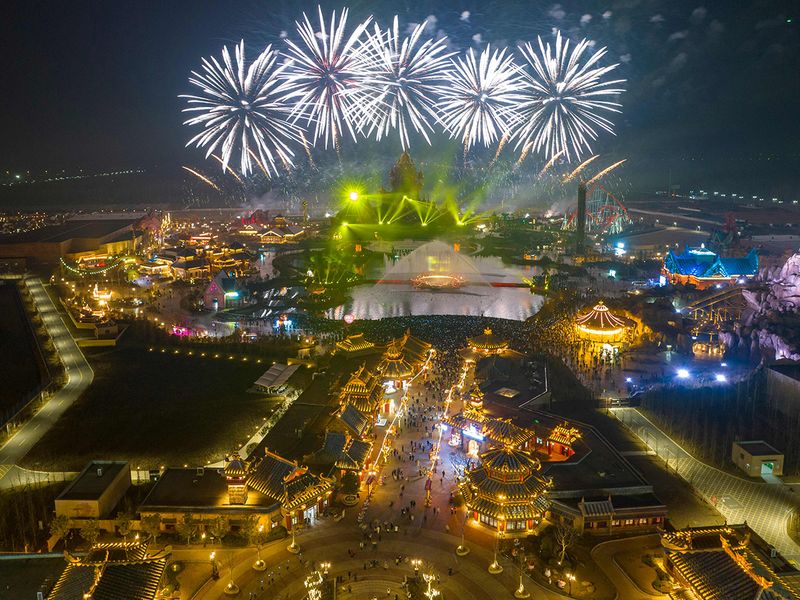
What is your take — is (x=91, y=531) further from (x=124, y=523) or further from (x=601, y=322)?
(x=601, y=322)

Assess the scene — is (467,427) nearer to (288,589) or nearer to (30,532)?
(288,589)

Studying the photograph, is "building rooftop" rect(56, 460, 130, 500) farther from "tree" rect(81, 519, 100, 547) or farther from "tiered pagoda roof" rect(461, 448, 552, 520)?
"tiered pagoda roof" rect(461, 448, 552, 520)

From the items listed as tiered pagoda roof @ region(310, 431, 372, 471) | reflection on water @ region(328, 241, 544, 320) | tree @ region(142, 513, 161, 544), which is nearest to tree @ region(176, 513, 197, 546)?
tree @ region(142, 513, 161, 544)

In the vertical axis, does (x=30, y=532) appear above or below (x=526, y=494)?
below

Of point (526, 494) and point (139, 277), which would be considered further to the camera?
point (139, 277)

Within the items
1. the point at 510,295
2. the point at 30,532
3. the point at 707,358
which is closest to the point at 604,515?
the point at 30,532

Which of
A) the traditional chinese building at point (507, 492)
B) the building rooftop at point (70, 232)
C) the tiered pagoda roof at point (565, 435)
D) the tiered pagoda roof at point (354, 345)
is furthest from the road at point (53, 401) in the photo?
the building rooftop at point (70, 232)

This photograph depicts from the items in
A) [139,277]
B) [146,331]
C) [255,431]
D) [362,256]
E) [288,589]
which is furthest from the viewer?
[362,256]
